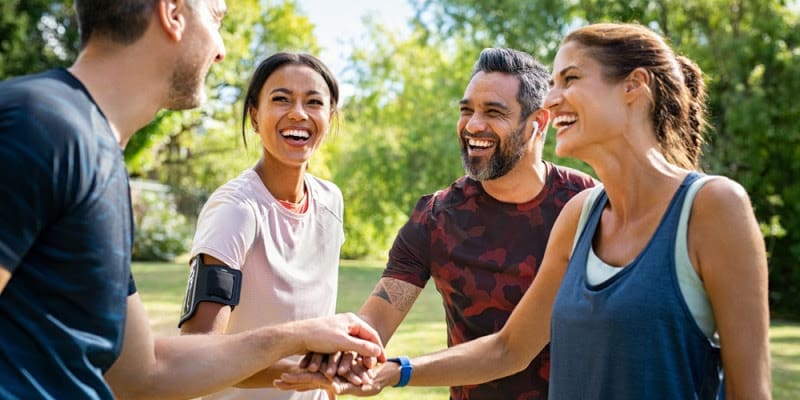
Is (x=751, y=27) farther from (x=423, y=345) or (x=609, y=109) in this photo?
(x=609, y=109)

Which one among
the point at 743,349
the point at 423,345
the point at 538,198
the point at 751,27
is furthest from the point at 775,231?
the point at 743,349

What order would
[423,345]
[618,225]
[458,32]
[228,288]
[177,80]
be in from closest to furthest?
1. [177,80]
2. [618,225]
3. [228,288]
4. [423,345]
5. [458,32]

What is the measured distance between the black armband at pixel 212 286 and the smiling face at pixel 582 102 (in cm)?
130

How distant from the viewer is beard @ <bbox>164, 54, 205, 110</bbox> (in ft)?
6.63

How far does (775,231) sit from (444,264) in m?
18.0

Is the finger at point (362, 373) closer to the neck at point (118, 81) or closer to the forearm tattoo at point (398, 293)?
the forearm tattoo at point (398, 293)

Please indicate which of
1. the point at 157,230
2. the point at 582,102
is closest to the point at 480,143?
the point at 582,102

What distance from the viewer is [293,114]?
151 inches

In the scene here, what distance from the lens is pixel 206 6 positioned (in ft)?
6.92

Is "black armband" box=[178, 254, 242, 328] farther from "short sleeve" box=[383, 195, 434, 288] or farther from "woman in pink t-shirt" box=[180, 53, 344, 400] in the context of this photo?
"short sleeve" box=[383, 195, 434, 288]

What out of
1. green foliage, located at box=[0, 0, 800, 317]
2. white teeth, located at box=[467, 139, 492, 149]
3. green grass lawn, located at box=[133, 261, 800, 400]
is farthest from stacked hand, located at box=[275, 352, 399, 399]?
green grass lawn, located at box=[133, 261, 800, 400]

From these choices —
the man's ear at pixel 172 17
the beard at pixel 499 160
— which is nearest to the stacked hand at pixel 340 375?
the beard at pixel 499 160

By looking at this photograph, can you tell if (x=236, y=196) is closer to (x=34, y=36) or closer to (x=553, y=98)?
(x=553, y=98)

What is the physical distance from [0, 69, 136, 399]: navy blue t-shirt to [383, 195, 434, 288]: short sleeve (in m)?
2.16
